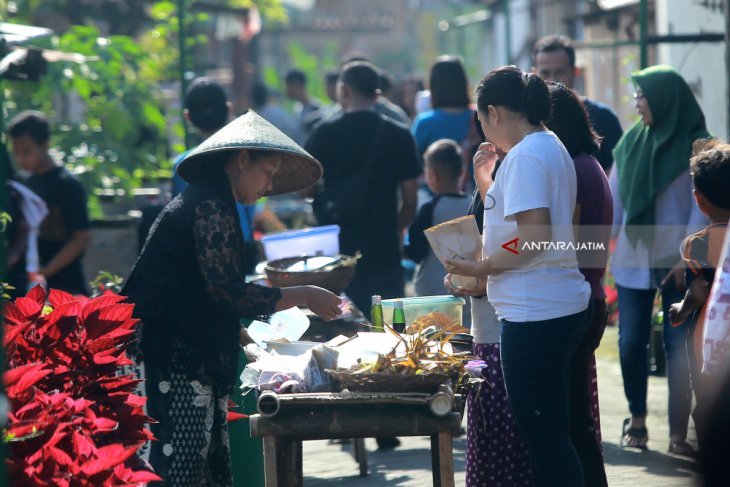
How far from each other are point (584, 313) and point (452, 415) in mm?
735

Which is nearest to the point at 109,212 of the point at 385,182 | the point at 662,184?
the point at 385,182

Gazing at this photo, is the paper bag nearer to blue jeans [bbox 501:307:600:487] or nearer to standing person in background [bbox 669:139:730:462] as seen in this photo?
blue jeans [bbox 501:307:600:487]

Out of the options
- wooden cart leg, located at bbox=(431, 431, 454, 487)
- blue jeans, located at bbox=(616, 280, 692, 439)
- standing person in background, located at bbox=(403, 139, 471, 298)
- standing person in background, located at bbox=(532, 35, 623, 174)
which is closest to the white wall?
standing person in background, located at bbox=(532, 35, 623, 174)

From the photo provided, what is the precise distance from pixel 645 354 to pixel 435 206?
4.47 feet

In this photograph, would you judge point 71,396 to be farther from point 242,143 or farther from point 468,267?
point 468,267

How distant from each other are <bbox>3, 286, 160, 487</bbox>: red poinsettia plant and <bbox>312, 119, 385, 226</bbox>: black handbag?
9.38 ft


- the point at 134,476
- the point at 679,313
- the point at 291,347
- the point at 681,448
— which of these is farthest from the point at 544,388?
the point at 681,448

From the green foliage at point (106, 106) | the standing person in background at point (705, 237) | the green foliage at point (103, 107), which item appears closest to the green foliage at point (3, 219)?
the standing person in background at point (705, 237)

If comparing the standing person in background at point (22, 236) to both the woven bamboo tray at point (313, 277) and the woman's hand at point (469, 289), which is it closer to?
the woven bamboo tray at point (313, 277)

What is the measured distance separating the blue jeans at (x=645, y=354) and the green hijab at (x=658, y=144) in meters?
0.36

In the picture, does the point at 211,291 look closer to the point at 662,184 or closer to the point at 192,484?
the point at 192,484

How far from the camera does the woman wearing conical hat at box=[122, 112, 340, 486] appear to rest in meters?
4.38

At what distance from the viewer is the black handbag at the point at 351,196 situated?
277 inches

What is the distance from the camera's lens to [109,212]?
10594 millimetres
